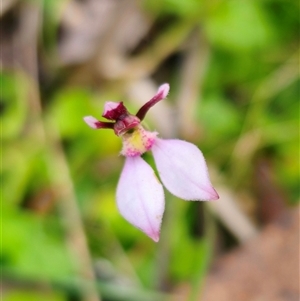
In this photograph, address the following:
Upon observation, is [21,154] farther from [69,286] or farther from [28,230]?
[69,286]

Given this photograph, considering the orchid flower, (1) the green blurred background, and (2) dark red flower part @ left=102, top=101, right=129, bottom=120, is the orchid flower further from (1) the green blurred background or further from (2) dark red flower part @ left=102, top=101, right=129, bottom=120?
(1) the green blurred background

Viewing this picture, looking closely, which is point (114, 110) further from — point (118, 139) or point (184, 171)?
point (118, 139)

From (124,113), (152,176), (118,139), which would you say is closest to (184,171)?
(152,176)

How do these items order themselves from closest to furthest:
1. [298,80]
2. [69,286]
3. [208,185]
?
1. [208,185]
2. [69,286]
3. [298,80]

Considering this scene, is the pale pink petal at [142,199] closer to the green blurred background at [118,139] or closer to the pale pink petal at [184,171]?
the pale pink petal at [184,171]

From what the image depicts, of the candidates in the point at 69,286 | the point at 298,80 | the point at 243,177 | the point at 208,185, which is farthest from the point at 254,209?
the point at 208,185

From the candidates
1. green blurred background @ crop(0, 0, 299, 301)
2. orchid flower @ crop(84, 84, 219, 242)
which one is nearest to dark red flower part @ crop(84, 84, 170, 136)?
orchid flower @ crop(84, 84, 219, 242)
